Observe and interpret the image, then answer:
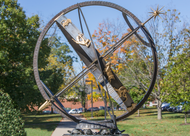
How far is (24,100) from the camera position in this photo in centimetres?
1431

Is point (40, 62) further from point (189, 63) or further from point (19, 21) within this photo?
point (189, 63)

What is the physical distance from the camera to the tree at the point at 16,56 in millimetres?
14070

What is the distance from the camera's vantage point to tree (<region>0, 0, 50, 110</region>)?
14.1 meters

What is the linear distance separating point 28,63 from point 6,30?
2656 mm

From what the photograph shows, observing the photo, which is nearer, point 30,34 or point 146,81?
point 30,34

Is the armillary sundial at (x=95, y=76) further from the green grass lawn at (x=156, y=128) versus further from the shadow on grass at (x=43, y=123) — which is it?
the shadow on grass at (x=43, y=123)

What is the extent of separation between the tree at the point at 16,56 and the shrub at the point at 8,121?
523 cm

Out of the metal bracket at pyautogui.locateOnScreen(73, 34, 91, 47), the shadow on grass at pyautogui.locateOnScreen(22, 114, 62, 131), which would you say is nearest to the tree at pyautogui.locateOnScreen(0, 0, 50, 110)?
the shadow on grass at pyautogui.locateOnScreen(22, 114, 62, 131)

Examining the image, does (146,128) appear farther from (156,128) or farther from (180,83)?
(180,83)

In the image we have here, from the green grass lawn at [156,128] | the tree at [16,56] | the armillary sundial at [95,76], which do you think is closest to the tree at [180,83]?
the green grass lawn at [156,128]

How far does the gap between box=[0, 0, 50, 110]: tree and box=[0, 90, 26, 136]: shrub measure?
5.23m

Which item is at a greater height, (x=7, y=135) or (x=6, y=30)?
→ (x=6, y=30)

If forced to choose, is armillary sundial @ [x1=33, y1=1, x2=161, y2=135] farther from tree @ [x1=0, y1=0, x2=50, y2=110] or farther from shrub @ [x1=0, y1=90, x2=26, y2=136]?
tree @ [x1=0, y1=0, x2=50, y2=110]

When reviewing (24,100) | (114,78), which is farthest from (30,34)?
(114,78)
